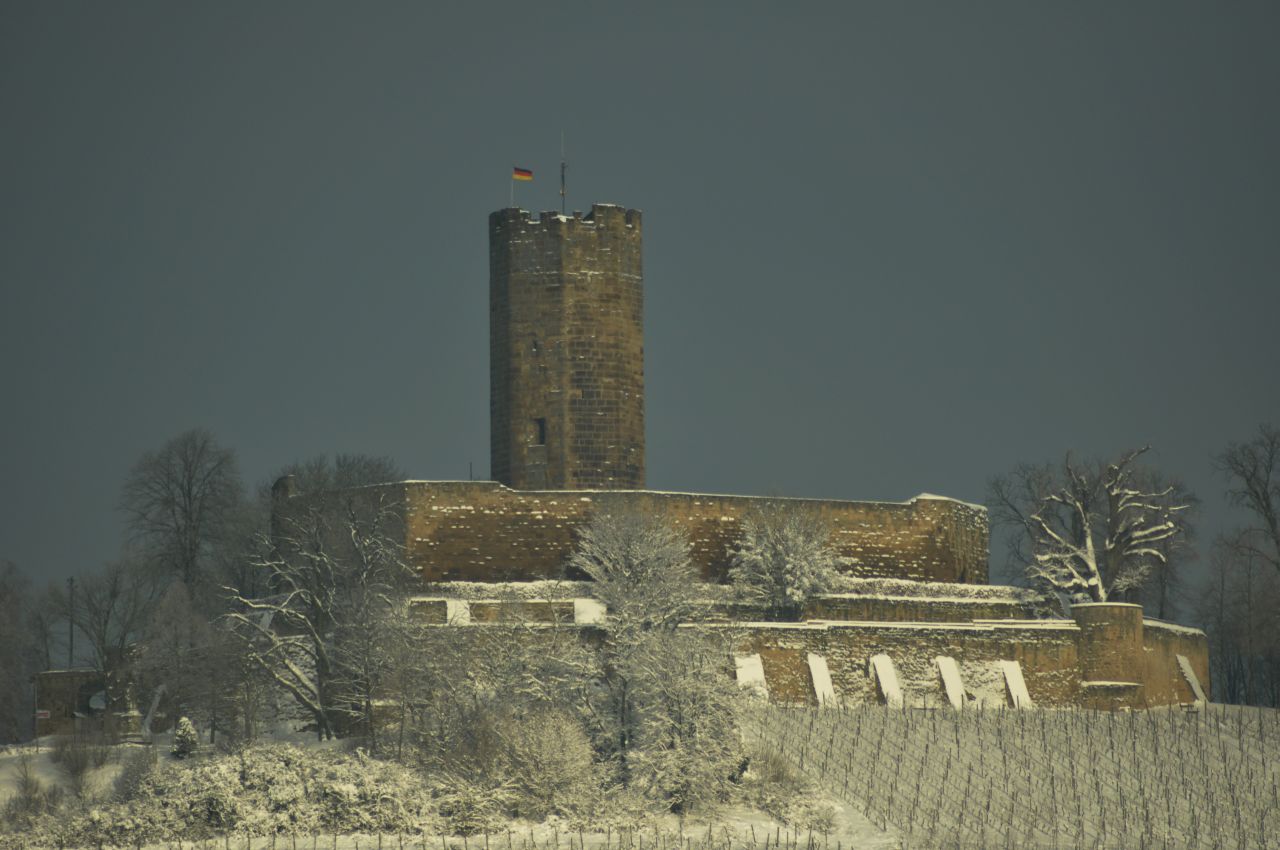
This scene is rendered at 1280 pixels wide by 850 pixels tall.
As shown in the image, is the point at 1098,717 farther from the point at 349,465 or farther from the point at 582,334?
the point at 349,465

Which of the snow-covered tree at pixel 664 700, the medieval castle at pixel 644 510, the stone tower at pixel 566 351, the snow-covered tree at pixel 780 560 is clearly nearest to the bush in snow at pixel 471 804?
the snow-covered tree at pixel 664 700

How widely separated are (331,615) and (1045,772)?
1412cm

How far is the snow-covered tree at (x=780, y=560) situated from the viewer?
183 ft

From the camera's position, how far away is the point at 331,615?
51.0m

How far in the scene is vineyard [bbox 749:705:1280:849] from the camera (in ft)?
144

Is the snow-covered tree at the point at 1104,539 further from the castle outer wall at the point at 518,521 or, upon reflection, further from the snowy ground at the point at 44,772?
the snowy ground at the point at 44,772

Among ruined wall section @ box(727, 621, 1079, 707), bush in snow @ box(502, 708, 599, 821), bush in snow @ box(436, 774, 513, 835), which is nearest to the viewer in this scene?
bush in snow @ box(436, 774, 513, 835)

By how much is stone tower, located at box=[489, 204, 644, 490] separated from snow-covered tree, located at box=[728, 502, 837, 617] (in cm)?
316

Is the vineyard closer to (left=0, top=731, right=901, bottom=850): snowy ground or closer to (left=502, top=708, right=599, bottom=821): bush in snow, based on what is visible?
(left=0, top=731, right=901, bottom=850): snowy ground

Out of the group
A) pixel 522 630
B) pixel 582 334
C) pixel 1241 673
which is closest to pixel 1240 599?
pixel 1241 673

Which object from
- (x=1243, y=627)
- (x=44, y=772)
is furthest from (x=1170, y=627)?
(x=44, y=772)

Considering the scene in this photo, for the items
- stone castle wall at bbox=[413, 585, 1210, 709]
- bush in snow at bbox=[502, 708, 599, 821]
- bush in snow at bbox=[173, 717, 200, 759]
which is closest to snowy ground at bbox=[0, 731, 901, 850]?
bush in snow at bbox=[502, 708, 599, 821]

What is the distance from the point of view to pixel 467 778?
44594mm

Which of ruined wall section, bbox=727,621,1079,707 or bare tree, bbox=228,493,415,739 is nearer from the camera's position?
bare tree, bbox=228,493,415,739
